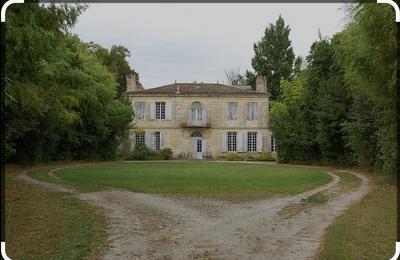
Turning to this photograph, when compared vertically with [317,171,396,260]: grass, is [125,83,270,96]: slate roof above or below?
above

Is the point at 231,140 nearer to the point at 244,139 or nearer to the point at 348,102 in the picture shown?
the point at 244,139

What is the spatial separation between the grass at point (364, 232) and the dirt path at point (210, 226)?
26 centimetres

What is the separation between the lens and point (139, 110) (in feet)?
155

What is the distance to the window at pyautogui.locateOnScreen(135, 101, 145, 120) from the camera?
47.1 metres

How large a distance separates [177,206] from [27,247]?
197 inches

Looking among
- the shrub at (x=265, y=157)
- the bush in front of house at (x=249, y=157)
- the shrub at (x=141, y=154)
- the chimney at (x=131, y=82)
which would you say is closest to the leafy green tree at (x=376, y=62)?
the shrub at (x=265, y=157)

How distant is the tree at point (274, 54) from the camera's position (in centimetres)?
6194

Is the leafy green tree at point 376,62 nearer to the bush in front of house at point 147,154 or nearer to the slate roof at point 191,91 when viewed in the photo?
the bush in front of house at point 147,154

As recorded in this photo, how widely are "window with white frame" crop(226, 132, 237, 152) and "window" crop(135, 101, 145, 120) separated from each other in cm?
792

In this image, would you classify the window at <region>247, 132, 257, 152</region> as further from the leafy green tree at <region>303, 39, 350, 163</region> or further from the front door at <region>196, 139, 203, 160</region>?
the leafy green tree at <region>303, 39, 350, 163</region>

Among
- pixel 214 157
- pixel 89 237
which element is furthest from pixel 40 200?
pixel 214 157

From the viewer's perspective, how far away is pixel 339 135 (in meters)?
31.0

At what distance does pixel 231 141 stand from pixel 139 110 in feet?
28.5

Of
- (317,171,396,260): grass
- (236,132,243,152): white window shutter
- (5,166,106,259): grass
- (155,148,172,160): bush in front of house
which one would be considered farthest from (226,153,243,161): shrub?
(5,166,106,259): grass
